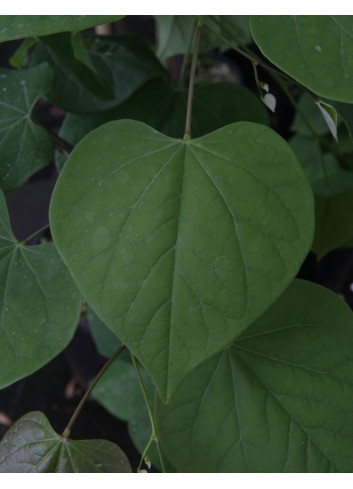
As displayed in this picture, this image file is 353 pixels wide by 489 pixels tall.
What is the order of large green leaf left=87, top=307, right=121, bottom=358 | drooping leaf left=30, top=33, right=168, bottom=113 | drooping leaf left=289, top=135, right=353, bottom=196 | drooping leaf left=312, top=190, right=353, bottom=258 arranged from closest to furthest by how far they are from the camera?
drooping leaf left=30, top=33, right=168, bottom=113 → drooping leaf left=312, top=190, right=353, bottom=258 → large green leaf left=87, top=307, right=121, bottom=358 → drooping leaf left=289, top=135, right=353, bottom=196

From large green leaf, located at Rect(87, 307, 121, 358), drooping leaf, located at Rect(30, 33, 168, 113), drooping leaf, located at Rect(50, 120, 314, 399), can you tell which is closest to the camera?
drooping leaf, located at Rect(50, 120, 314, 399)

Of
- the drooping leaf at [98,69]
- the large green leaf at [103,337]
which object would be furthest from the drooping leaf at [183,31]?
the large green leaf at [103,337]

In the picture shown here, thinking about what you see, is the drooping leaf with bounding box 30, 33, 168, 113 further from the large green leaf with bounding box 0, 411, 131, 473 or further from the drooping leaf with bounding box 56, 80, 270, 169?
the large green leaf with bounding box 0, 411, 131, 473

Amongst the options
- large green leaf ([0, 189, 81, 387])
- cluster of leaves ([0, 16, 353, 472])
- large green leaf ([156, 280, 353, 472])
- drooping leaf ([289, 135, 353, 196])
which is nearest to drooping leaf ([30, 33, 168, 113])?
cluster of leaves ([0, 16, 353, 472])

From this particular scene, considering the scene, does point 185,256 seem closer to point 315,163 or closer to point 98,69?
point 98,69

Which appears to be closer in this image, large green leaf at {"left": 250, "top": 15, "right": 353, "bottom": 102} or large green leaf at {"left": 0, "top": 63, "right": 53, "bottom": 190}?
large green leaf at {"left": 250, "top": 15, "right": 353, "bottom": 102}

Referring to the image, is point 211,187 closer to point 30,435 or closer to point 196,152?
point 196,152

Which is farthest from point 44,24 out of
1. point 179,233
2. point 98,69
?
point 98,69
